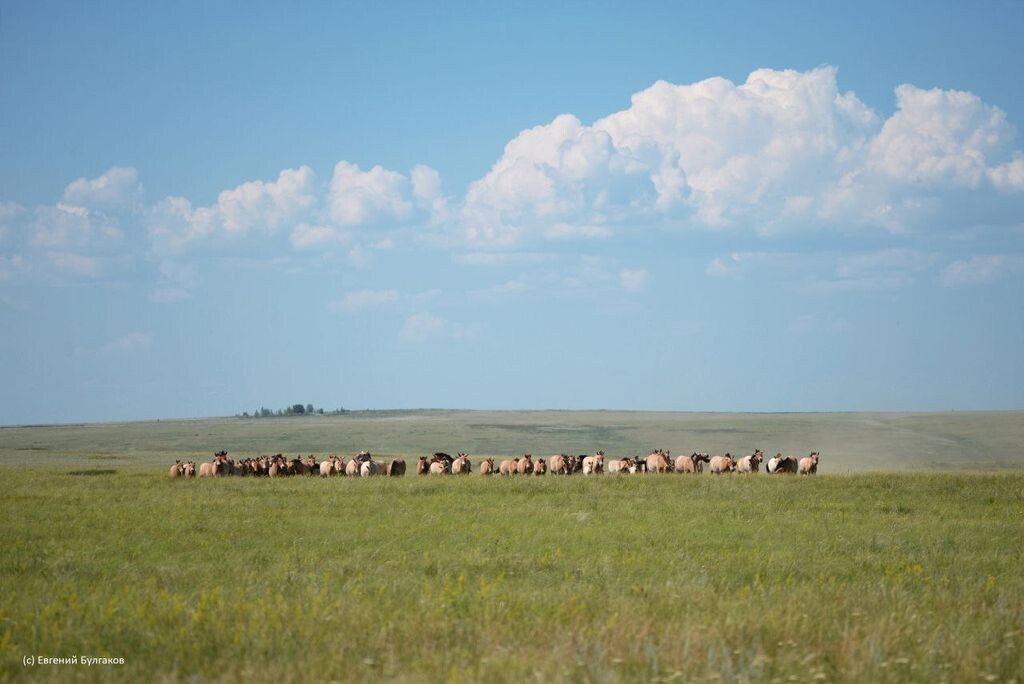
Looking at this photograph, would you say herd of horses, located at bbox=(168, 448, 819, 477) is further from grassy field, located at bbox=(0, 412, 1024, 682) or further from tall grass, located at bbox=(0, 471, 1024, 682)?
tall grass, located at bbox=(0, 471, 1024, 682)

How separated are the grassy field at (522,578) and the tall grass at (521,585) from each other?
0.15 feet

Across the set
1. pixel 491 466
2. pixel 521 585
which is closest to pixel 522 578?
pixel 521 585

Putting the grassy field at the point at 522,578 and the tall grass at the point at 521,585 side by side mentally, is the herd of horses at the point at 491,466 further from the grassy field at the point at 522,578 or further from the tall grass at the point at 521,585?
the tall grass at the point at 521,585

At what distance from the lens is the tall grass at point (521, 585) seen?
30.0 feet

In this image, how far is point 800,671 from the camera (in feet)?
29.5

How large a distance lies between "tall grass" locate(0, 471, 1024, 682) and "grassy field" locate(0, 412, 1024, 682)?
0.15 feet

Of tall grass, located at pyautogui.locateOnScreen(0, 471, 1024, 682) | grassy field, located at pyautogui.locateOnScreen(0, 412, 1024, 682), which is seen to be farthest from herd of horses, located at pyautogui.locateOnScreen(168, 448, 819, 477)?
tall grass, located at pyautogui.locateOnScreen(0, 471, 1024, 682)

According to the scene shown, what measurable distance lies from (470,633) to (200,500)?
16.1m

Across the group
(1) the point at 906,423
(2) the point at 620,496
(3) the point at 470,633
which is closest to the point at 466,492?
(2) the point at 620,496

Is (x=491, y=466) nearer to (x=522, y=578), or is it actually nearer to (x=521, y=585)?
(x=522, y=578)

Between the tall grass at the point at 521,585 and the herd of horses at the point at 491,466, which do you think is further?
the herd of horses at the point at 491,466

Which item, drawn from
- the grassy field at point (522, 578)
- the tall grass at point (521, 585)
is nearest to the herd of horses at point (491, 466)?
the grassy field at point (522, 578)

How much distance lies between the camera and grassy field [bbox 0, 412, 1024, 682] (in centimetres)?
920

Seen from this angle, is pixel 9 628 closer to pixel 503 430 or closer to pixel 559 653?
pixel 559 653
